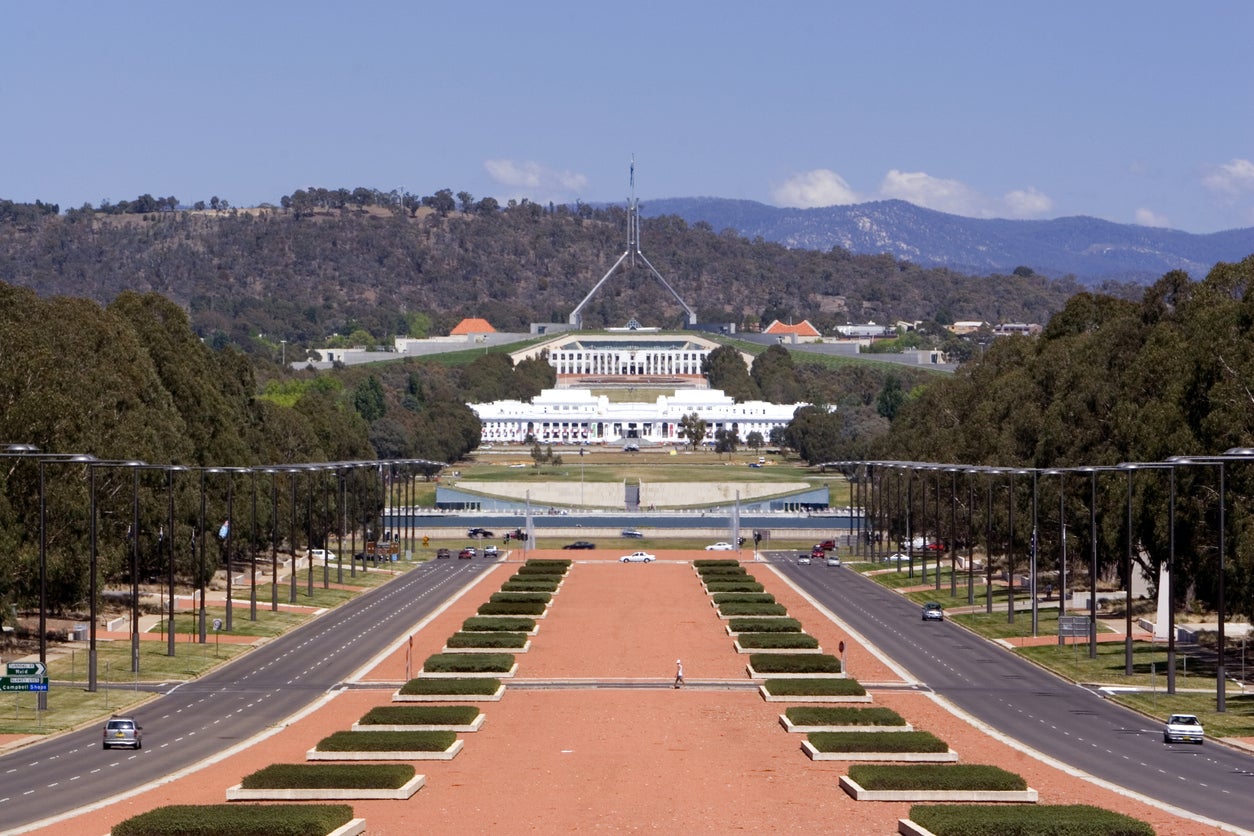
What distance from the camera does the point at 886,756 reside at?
54.5m

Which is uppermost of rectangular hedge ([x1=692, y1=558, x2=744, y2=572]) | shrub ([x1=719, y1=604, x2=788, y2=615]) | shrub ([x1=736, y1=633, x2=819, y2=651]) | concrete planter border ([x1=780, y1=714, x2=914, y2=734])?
rectangular hedge ([x1=692, y1=558, x2=744, y2=572])

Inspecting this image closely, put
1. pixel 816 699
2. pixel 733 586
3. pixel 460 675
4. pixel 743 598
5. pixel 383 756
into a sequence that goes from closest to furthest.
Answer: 1. pixel 383 756
2. pixel 816 699
3. pixel 460 675
4. pixel 743 598
5. pixel 733 586

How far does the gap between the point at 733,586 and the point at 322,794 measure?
191 ft

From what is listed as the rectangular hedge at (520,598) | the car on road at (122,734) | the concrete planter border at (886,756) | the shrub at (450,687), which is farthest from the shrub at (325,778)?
the rectangular hedge at (520,598)

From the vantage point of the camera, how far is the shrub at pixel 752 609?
9325 centimetres

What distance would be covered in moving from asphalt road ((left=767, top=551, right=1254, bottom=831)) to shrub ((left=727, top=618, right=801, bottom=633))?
10.6 feet

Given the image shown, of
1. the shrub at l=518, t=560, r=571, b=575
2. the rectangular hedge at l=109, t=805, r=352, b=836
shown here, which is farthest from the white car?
the rectangular hedge at l=109, t=805, r=352, b=836

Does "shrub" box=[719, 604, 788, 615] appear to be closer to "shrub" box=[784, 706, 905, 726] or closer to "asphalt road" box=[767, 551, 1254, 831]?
"asphalt road" box=[767, 551, 1254, 831]

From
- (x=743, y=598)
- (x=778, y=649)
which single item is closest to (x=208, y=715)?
(x=778, y=649)

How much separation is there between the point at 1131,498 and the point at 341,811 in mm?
41908

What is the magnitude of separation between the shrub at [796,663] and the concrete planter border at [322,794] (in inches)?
976

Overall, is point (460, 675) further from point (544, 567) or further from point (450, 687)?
point (544, 567)

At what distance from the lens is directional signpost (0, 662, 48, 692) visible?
61781 mm

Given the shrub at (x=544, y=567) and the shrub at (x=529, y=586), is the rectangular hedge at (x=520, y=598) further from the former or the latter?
the shrub at (x=544, y=567)
